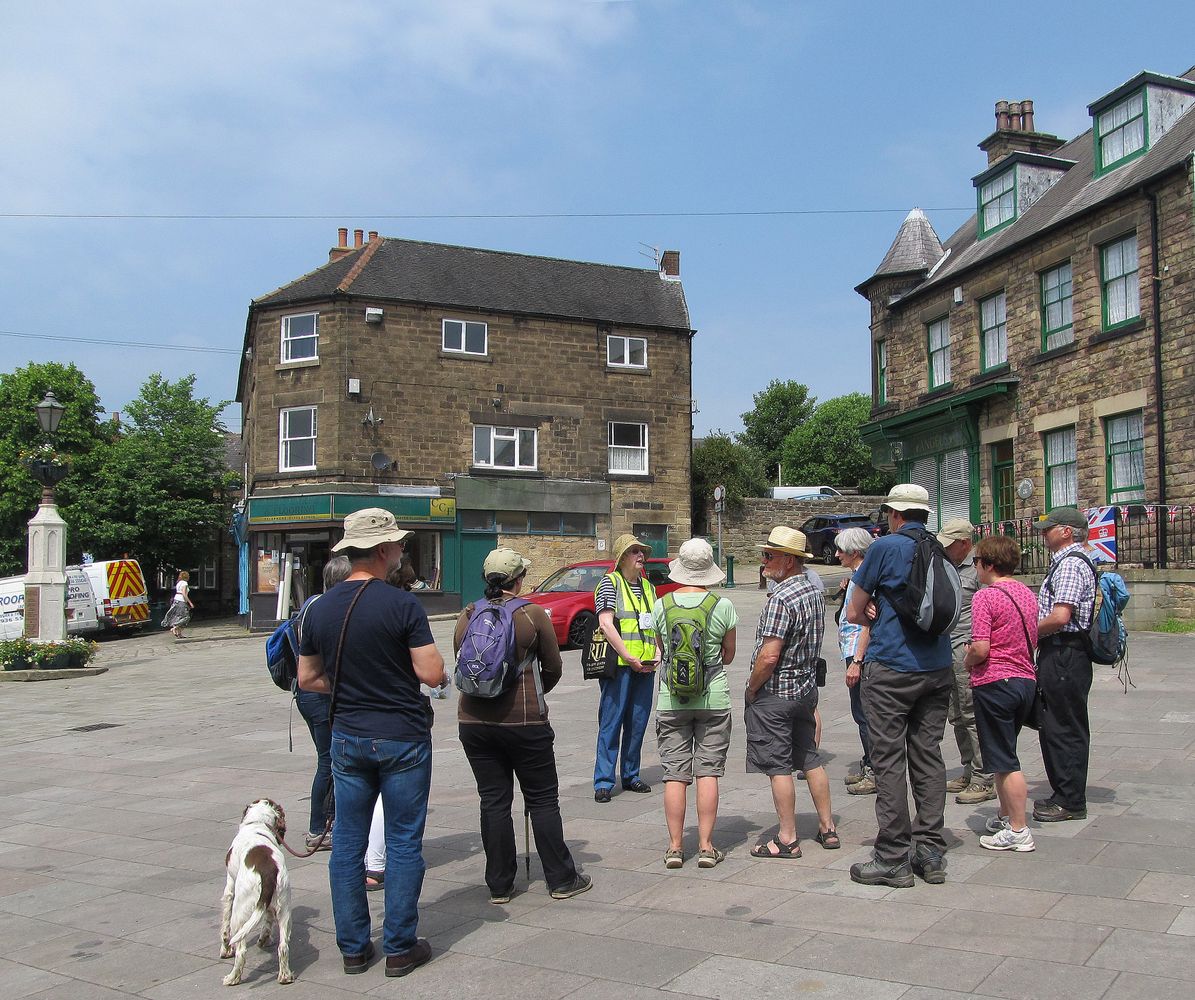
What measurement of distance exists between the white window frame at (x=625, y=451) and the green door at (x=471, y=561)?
4739mm

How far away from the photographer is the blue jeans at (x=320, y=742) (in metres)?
6.09

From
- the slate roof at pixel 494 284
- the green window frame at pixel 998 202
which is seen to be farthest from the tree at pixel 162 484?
the green window frame at pixel 998 202

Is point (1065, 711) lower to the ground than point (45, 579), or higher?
lower

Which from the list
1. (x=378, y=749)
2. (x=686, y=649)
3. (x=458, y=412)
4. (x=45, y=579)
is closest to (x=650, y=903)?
(x=686, y=649)

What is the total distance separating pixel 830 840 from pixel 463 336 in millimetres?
27132

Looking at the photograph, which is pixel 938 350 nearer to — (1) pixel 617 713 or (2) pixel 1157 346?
(2) pixel 1157 346

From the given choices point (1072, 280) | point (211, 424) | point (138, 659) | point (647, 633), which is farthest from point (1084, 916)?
Answer: point (211, 424)

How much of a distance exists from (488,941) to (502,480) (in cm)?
2693

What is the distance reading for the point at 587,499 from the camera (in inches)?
1272

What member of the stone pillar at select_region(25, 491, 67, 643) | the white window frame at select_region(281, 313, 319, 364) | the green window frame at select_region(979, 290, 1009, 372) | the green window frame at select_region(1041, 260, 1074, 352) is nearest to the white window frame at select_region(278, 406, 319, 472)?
the white window frame at select_region(281, 313, 319, 364)

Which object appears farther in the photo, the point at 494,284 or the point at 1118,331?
the point at 494,284

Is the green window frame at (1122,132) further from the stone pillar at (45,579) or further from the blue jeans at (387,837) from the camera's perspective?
the stone pillar at (45,579)

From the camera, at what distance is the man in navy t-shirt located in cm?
520

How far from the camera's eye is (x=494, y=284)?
108ft
